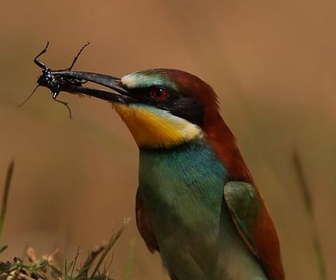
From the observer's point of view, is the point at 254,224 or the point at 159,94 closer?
the point at 159,94

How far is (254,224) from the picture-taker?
299 cm

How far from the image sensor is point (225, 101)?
17.0 feet

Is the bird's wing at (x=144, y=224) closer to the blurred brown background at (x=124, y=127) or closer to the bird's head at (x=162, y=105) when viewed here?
the blurred brown background at (x=124, y=127)

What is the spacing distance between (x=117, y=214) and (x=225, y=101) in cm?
73

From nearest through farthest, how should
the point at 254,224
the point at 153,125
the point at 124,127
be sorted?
the point at 153,125, the point at 254,224, the point at 124,127

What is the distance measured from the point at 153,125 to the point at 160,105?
0.17ft

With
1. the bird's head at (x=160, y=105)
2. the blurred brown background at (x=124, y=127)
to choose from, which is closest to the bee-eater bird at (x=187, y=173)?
the bird's head at (x=160, y=105)

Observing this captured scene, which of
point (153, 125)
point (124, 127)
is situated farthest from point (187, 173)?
point (124, 127)

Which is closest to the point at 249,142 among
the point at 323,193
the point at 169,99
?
the point at 323,193

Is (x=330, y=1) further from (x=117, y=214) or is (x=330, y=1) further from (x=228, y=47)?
(x=117, y=214)

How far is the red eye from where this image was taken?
285 cm

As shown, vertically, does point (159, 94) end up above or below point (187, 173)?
above

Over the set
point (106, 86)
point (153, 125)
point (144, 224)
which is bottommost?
point (144, 224)

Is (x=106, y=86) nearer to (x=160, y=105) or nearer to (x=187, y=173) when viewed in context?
(x=160, y=105)
